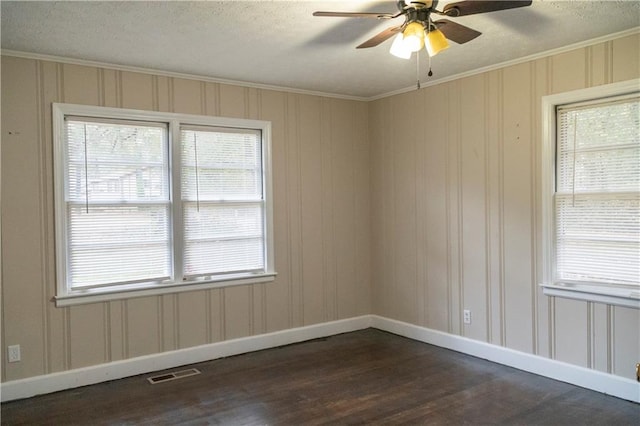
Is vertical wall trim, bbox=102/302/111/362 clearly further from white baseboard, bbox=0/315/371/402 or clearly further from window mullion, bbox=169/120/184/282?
window mullion, bbox=169/120/184/282

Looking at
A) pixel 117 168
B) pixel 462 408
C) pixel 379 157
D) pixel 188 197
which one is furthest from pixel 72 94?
pixel 462 408

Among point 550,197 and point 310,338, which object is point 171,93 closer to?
point 310,338

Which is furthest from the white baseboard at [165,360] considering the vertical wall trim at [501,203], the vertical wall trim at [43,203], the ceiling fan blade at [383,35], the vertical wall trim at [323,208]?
the ceiling fan blade at [383,35]

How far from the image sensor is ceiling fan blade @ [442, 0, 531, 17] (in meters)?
2.28

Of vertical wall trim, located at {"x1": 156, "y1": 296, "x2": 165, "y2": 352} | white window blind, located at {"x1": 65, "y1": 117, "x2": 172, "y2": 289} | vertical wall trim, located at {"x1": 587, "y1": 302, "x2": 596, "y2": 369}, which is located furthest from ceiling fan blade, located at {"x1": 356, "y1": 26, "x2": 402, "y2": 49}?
vertical wall trim, located at {"x1": 156, "y1": 296, "x2": 165, "y2": 352}

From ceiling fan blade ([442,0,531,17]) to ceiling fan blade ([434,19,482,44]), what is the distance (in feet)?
0.37

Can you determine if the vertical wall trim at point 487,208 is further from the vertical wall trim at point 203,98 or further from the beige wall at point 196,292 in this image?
the vertical wall trim at point 203,98

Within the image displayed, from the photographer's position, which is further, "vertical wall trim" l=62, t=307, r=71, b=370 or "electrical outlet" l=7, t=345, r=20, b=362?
"vertical wall trim" l=62, t=307, r=71, b=370

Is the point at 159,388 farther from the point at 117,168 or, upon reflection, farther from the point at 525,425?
the point at 525,425

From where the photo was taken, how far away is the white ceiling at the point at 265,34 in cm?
281

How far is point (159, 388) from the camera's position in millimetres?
3699

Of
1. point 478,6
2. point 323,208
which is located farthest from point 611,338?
point 323,208

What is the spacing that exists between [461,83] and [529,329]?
2.17 m

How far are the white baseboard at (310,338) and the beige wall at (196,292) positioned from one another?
69 millimetres
